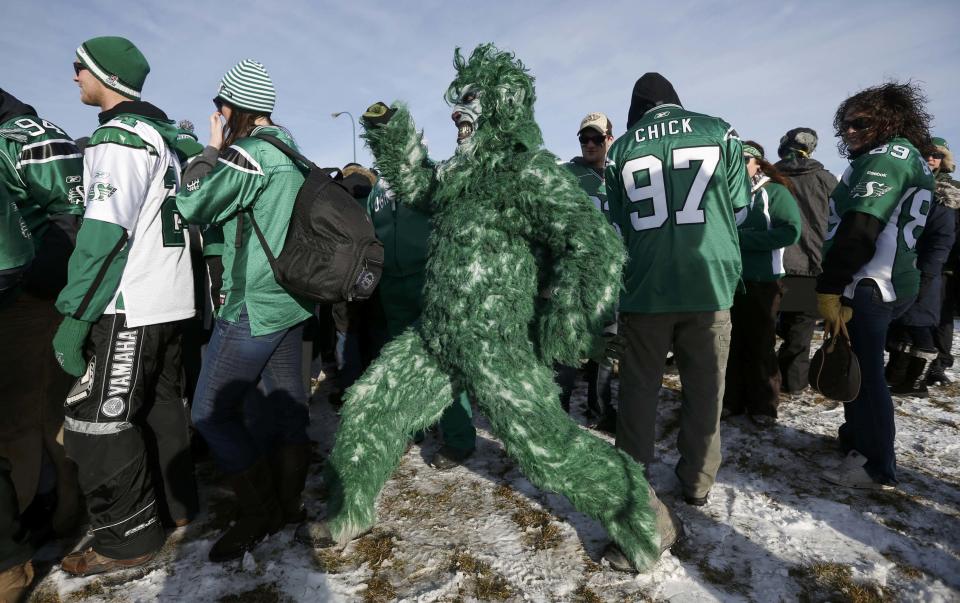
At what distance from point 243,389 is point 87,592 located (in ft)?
3.68

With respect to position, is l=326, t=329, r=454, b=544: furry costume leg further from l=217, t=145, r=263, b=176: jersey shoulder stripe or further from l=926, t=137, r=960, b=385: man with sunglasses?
l=926, t=137, r=960, b=385: man with sunglasses

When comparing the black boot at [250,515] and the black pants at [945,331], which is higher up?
the black pants at [945,331]

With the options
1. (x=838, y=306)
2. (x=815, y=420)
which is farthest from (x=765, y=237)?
(x=815, y=420)

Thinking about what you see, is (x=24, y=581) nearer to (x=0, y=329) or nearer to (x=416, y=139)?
(x=0, y=329)

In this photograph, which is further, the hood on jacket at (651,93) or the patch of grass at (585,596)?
the hood on jacket at (651,93)

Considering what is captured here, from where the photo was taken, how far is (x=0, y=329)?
2.42 m

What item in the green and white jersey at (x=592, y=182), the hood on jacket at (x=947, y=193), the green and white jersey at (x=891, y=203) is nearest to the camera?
the green and white jersey at (x=891, y=203)

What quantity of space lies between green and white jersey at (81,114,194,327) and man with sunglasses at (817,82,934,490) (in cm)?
356

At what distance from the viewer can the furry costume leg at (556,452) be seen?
2148 mm

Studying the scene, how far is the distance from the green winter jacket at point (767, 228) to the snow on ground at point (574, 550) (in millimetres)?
1453

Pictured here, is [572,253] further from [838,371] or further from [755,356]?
[755,356]

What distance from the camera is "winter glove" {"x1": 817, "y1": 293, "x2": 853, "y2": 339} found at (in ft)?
9.52

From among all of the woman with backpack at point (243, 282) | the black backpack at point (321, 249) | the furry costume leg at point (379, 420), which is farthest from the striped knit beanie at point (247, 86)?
the furry costume leg at point (379, 420)

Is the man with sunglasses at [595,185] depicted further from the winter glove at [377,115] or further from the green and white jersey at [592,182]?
the winter glove at [377,115]
